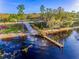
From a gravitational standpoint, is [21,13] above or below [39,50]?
above

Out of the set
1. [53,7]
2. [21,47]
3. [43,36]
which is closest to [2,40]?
[21,47]

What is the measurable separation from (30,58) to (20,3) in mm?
899

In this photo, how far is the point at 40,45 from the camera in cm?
419

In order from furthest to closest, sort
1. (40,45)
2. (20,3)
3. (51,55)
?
(40,45) → (51,55) → (20,3)

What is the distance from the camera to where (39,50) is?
13.5 ft

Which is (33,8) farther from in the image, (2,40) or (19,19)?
(2,40)

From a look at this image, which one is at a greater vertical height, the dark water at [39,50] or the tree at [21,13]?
the tree at [21,13]

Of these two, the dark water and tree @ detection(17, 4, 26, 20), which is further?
the dark water

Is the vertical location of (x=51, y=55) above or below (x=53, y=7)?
below

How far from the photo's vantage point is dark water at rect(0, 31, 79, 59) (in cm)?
382

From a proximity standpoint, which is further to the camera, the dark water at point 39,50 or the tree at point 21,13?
the dark water at point 39,50

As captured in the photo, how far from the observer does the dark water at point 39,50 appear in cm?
382

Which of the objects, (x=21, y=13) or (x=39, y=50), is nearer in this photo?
(x=21, y=13)

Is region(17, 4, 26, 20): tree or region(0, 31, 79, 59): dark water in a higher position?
region(17, 4, 26, 20): tree
